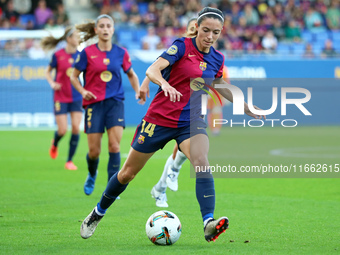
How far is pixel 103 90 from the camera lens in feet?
30.9

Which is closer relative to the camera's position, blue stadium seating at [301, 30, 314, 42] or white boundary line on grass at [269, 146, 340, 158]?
white boundary line on grass at [269, 146, 340, 158]

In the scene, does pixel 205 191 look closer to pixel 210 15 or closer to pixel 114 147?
pixel 210 15

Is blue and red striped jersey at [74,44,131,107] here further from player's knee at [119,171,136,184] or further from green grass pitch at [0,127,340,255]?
player's knee at [119,171,136,184]

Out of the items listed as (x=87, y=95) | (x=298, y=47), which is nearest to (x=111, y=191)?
(x=87, y=95)

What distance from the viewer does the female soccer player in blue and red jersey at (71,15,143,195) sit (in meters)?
9.31

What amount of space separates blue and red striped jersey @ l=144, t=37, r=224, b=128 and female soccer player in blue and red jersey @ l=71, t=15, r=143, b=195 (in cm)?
304

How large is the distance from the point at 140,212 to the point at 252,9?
2222cm

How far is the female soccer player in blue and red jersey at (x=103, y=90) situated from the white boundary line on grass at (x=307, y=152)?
23.6ft

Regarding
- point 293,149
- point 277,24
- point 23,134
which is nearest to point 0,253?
point 293,149

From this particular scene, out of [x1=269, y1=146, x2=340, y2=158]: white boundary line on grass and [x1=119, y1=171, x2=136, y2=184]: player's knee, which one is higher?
[x1=119, y1=171, x2=136, y2=184]: player's knee

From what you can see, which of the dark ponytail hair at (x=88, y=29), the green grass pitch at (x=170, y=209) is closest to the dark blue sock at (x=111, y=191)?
the green grass pitch at (x=170, y=209)

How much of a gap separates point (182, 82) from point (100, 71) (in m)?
3.50

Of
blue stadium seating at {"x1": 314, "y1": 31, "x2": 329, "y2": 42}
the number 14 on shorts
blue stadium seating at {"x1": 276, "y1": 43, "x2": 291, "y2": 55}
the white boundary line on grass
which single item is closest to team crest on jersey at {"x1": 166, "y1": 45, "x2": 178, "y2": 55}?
the number 14 on shorts

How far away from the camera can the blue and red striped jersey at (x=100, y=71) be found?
30.8 ft
